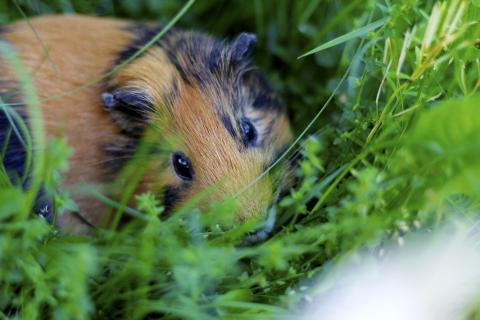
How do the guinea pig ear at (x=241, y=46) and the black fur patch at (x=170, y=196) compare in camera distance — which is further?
the guinea pig ear at (x=241, y=46)

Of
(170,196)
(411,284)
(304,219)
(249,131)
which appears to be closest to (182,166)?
(170,196)

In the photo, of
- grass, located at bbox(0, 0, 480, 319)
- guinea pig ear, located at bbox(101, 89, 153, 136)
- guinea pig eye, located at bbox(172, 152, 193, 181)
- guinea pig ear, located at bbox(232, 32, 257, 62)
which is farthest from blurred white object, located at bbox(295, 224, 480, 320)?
guinea pig ear, located at bbox(232, 32, 257, 62)

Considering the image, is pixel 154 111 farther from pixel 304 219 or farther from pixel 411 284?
pixel 411 284

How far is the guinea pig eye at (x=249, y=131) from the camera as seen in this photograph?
10.5 feet

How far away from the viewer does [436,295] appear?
236cm

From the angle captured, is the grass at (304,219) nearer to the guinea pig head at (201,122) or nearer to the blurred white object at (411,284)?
the blurred white object at (411,284)

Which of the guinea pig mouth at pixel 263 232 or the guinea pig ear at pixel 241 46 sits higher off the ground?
the guinea pig ear at pixel 241 46

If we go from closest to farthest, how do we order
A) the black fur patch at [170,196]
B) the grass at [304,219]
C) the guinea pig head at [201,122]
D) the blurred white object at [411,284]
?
the grass at [304,219], the blurred white object at [411,284], the guinea pig head at [201,122], the black fur patch at [170,196]

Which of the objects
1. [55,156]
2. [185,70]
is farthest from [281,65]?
[55,156]

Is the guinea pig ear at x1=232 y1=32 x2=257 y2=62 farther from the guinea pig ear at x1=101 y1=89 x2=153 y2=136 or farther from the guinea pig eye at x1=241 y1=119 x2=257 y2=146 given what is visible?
the guinea pig ear at x1=101 y1=89 x2=153 y2=136

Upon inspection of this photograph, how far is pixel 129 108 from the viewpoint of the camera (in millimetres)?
3176

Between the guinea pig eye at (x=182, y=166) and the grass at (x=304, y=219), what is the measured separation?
33 cm

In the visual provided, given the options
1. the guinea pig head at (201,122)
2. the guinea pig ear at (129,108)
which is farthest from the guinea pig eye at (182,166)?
the guinea pig ear at (129,108)

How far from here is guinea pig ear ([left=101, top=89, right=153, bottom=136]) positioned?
10.3 feet
